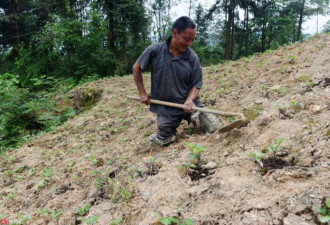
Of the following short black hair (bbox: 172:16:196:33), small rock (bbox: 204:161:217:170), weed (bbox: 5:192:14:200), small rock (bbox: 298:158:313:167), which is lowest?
weed (bbox: 5:192:14:200)

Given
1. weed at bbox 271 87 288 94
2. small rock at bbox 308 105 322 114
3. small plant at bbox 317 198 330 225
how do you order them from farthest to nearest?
weed at bbox 271 87 288 94 → small rock at bbox 308 105 322 114 → small plant at bbox 317 198 330 225

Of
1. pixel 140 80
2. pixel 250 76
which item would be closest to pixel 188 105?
pixel 140 80

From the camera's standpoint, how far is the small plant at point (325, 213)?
126 cm

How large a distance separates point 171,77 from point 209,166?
1.37m

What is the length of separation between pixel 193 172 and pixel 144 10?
13688 millimetres

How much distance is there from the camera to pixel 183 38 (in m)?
3.03

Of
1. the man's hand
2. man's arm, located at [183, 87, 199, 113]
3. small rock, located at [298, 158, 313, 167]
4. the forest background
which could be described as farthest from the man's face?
the forest background

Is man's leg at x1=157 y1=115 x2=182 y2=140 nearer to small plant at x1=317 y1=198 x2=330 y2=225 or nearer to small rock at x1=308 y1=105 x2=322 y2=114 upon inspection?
small rock at x1=308 y1=105 x2=322 y2=114

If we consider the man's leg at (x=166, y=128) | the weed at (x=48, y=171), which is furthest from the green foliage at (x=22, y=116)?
the man's leg at (x=166, y=128)

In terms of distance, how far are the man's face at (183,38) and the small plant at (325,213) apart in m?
2.29

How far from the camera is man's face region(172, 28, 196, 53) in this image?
118 inches

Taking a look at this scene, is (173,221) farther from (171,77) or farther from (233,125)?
(171,77)

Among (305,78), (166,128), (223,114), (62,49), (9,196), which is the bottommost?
(9,196)

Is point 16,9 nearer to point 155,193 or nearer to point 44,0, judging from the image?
point 44,0
